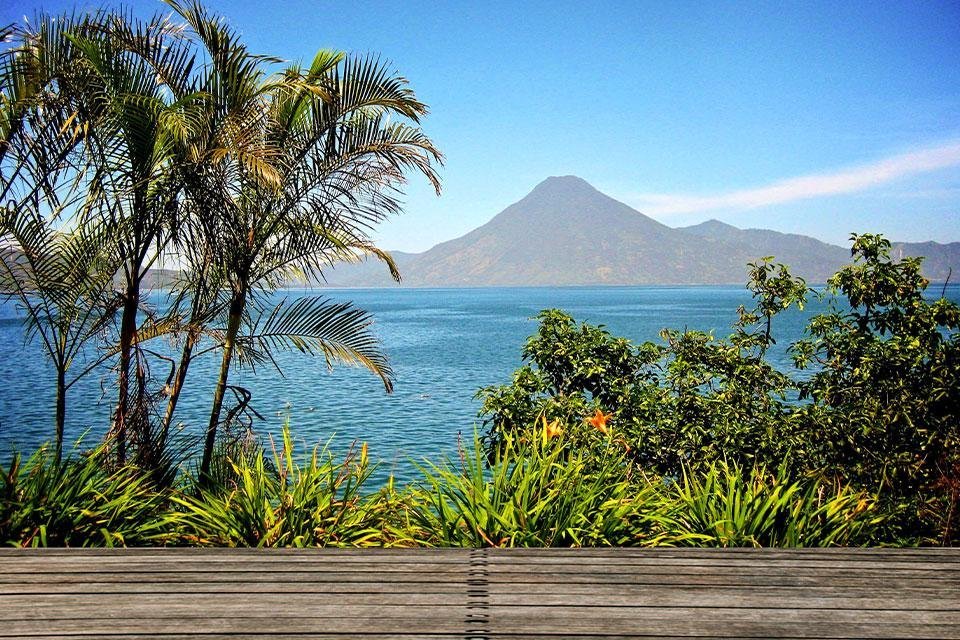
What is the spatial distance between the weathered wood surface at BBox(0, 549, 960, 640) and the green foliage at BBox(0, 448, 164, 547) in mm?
945

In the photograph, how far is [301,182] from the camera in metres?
5.98

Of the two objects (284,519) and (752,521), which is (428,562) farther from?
(752,521)

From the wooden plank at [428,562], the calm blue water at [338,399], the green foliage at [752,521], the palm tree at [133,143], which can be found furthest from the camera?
the calm blue water at [338,399]

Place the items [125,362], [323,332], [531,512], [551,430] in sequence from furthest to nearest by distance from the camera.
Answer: [323,332]
[125,362]
[551,430]
[531,512]

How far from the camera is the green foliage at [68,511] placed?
3252 millimetres

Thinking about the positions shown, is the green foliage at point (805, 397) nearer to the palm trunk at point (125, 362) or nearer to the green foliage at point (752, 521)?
the green foliage at point (752, 521)

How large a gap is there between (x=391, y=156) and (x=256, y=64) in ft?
4.21

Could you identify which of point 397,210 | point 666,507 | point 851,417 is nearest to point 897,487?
point 851,417

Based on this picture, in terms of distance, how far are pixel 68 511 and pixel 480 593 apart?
2.28 m

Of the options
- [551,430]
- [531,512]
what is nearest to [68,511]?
[531,512]

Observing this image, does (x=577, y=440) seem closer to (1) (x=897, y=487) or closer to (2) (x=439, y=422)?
(1) (x=897, y=487)

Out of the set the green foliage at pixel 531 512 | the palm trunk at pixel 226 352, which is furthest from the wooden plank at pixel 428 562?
the palm trunk at pixel 226 352

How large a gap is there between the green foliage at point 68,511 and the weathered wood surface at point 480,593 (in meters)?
0.95

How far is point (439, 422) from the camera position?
19984 mm
